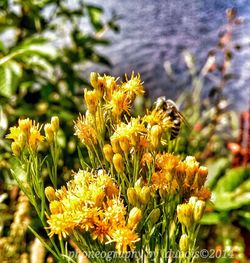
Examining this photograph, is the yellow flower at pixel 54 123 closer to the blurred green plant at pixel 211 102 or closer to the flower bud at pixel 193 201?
the flower bud at pixel 193 201

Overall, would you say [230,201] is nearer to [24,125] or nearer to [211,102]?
[211,102]

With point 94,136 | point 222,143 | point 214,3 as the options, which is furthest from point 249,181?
point 94,136

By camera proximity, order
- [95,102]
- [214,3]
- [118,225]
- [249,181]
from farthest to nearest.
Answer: [249,181] < [214,3] < [95,102] < [118,225]

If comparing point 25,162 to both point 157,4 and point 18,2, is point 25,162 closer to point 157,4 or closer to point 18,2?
point 157,4

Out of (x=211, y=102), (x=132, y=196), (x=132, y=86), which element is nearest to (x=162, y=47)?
(x=211, y=102)

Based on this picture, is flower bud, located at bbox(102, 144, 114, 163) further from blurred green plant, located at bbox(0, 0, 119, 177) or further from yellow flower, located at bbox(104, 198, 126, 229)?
blurred green plant, located at bbox(0, 0, 119, 177)

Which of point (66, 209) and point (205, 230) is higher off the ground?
point (66, 209)
